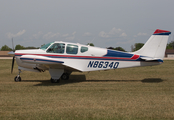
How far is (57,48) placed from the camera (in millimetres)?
9648

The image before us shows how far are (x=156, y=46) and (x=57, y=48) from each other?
5.39 meters

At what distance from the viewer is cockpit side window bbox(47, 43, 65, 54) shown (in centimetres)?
965

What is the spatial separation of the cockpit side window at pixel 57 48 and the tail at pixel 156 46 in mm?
4273

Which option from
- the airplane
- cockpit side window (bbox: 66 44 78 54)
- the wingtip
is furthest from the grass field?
the wingtip

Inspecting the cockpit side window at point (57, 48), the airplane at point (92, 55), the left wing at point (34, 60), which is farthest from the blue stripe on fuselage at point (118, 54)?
the left wing at point (34, 60)

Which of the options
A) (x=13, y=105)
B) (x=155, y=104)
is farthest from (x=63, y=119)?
(x=155, y=104)

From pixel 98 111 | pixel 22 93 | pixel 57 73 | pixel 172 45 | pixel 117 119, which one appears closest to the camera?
pixel 117 119

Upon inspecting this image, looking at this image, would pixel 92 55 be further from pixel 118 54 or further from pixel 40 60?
pixel 40 60

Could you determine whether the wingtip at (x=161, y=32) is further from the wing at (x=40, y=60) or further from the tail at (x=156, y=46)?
the wing at (x=40, y=60)

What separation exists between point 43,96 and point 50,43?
12.5 feet

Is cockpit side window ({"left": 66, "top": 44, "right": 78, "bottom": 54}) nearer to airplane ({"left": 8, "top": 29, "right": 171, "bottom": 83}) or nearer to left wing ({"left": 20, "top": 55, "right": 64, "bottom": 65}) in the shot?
airplane ({"left": 8, "top": 29, "right": 171, "bottom": 83})

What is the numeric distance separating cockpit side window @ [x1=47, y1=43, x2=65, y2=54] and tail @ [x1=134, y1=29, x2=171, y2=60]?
4273 mm

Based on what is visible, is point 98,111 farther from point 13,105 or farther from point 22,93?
point 22,93

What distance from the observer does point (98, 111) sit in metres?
5.02
